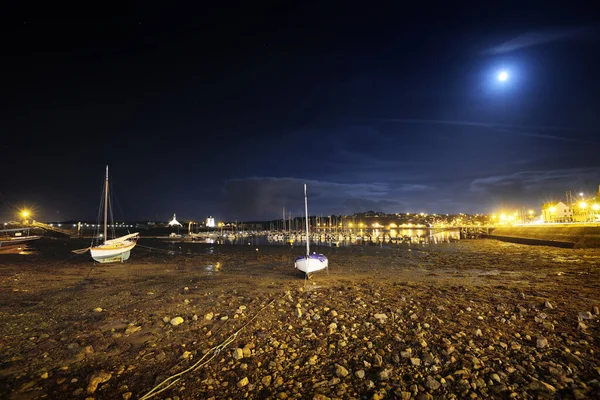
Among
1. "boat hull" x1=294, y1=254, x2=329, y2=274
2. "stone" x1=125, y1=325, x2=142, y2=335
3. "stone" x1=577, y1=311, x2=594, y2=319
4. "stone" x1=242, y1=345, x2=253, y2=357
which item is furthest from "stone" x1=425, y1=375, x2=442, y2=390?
"boat hull" x1=294, y1=254, x2=329, y2=274

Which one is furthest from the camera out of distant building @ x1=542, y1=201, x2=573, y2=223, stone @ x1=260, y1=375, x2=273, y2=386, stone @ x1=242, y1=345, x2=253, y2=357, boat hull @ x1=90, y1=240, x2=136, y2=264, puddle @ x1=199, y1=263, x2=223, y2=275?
distant building @ x1=542, y1=201, x2=573, y2=223

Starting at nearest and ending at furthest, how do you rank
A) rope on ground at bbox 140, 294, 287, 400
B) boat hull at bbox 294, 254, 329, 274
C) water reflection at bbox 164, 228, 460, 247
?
rope on ground at bbox 140, 294, 287, 400 < boat hull at bbox 294, 254, 329, 274 < water reflection at bbox 164, 228, 460, 247

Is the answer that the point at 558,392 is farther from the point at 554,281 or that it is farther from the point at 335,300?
the point at 554,281

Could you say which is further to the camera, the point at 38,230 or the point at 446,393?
the point at 38,230

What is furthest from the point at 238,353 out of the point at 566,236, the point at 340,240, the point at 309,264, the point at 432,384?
the point at 340,240

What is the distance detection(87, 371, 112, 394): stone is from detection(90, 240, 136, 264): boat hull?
1209 inches

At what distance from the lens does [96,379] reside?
6.86 meters

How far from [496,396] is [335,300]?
880 cm

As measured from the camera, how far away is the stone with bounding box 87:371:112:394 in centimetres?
654

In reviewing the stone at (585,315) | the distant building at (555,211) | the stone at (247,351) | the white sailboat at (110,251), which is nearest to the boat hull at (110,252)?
the white sailboat at (110,251)

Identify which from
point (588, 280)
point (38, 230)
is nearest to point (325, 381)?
point (588, 280)

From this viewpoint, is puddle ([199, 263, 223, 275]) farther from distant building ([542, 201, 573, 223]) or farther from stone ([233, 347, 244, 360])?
distant building ([542, 201, 573, 223])

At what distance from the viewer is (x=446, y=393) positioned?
6191 mm

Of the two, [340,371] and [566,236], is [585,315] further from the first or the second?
[566,236]
